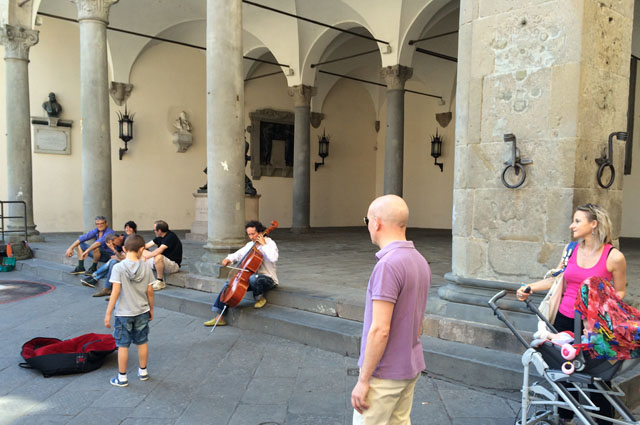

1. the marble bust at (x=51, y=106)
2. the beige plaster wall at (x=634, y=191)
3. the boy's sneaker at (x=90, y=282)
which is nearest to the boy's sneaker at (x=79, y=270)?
the boy's sneaker at (x=90, y=282)

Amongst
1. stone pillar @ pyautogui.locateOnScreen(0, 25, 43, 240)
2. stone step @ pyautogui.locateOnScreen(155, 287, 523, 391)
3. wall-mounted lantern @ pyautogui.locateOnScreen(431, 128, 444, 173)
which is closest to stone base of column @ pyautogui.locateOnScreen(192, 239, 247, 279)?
stone step @ pyautogui.locateOnScreen(155, 287, 523, 391)

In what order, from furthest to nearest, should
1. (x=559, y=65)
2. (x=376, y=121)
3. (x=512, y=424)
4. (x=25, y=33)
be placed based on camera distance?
1. (x=376, y=121)
2. (x=25, y=33)
3. (x=559, y=65)
4. (x=512, y=424)

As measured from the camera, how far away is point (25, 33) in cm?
1095

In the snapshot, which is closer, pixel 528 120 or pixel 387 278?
pixel 387 278

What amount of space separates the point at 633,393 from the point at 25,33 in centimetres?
1272

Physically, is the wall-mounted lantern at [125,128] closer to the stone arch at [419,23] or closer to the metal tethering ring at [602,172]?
the stone arch at [419,23]

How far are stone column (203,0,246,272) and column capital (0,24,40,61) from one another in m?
6.97

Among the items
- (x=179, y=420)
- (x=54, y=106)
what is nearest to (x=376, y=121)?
(x=54, y=106)

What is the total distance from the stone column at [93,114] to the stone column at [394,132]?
6.59 m

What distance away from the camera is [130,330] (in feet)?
12.5

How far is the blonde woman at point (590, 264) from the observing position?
8.80ft

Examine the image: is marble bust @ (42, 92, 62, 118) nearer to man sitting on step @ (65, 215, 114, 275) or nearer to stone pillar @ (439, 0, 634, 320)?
man sitting on step @ (65, 215, 114, 275)

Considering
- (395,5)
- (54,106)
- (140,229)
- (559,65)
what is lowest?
(140,229)

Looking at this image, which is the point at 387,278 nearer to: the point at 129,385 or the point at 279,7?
the point at 129,385
